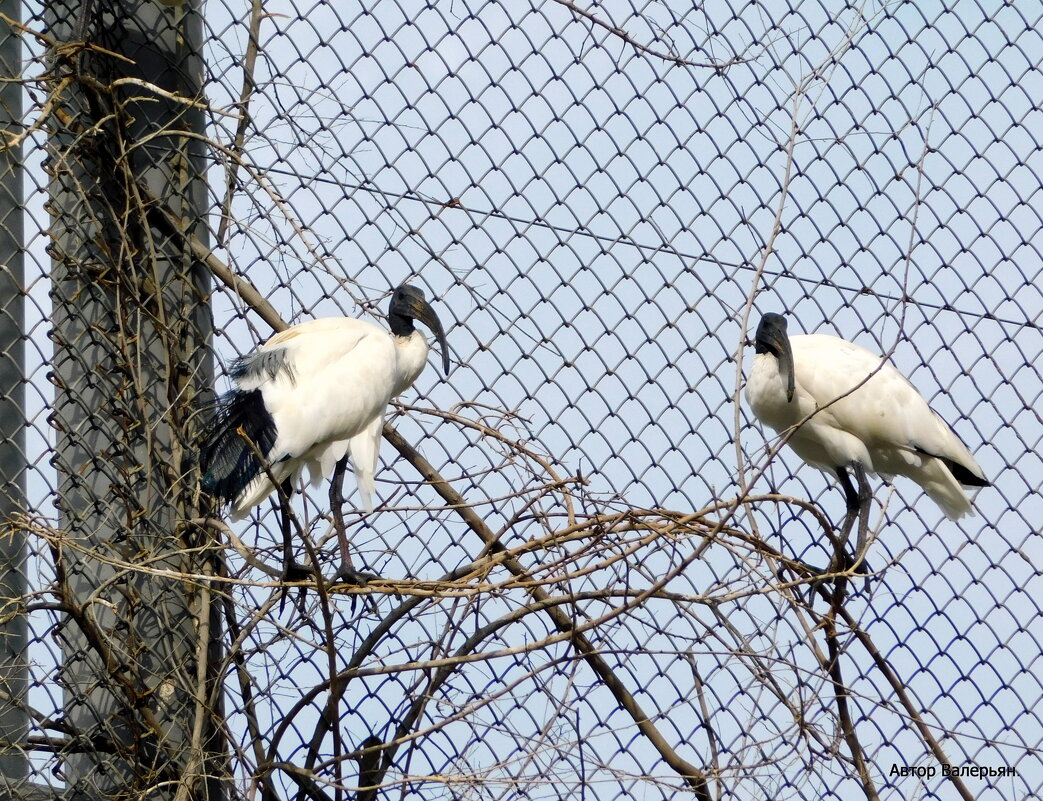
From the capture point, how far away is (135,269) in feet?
9.39

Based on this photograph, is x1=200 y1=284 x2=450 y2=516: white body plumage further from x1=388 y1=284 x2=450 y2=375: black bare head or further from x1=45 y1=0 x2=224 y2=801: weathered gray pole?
x1=45 y1=0 x2=224 y2=801: weathered gray pole

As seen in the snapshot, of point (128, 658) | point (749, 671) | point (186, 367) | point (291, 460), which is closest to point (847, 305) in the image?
point (749, 671)

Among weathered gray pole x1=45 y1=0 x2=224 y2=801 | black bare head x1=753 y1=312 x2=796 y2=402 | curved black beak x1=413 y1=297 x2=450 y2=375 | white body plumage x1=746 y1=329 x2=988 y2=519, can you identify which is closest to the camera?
weathered gray pole x1=45 y1=0 x2=224 y2=801

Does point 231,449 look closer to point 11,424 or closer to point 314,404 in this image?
point 314,404

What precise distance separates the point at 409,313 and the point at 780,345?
3.55 ft

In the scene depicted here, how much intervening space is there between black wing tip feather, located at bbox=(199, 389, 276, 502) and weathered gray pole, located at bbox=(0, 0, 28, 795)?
364mm

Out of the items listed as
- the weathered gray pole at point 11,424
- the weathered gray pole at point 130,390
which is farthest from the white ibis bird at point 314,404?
the weathered gray pole at point 11,424

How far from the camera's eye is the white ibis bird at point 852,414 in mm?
4105

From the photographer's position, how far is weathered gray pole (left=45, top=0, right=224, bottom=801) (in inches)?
106

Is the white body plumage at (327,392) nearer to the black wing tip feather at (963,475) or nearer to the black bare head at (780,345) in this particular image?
the black bare head at (780,345)

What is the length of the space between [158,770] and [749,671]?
43.1 inches

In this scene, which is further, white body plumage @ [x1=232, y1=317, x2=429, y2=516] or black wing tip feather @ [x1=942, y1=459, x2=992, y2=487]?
black wing tip feather @ [x1=942, y1=459, x2=992, y2=487]

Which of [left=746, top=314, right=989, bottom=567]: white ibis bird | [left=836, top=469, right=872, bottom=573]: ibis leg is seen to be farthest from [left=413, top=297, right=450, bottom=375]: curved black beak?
[left=836, top=469, right=872, bottom=573]: ibis leg

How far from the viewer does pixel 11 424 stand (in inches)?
105
